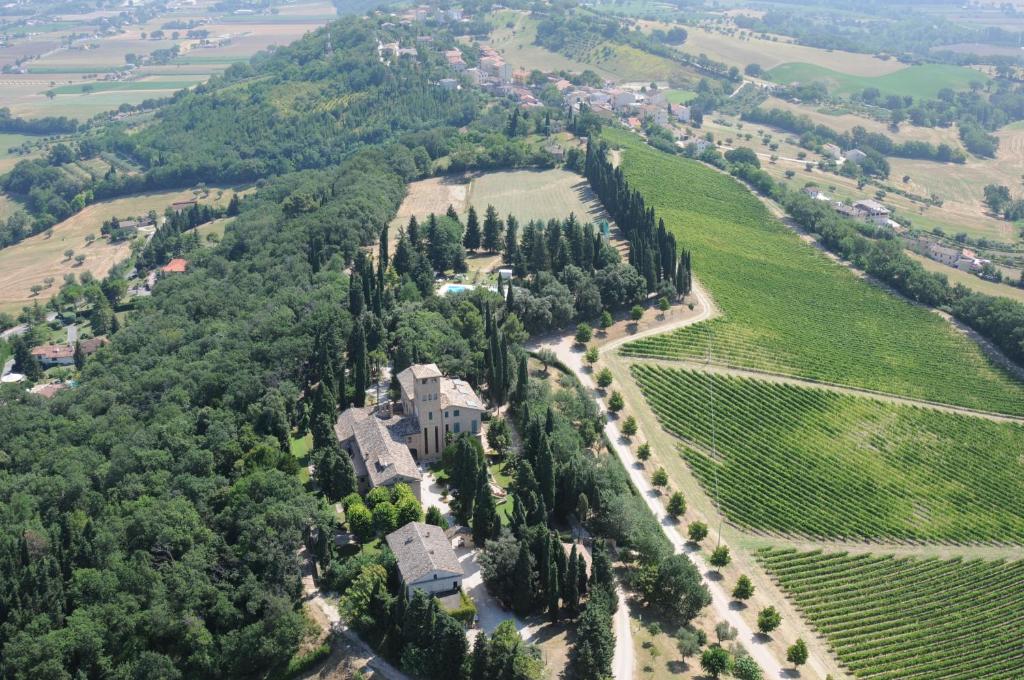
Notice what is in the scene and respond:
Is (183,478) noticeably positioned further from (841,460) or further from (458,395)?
(841,460)

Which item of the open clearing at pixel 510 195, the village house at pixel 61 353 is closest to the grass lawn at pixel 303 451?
the village house at pixel 61 353

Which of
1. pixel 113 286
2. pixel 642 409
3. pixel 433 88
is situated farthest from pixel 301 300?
pixel 433 88

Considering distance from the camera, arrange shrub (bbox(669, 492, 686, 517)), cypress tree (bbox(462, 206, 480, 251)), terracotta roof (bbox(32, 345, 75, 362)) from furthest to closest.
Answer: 1. cypress tree (bbox(462, 206, 480, 251))
2. terracotta roof (bbox(32, 345, 75, 362))
3. shrub (bbox(669, 492, 686, 517))

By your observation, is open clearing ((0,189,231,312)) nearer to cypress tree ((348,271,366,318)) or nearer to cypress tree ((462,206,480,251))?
cypress tree ((462,206,480,251))

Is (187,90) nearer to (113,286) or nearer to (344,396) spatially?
(113,286)

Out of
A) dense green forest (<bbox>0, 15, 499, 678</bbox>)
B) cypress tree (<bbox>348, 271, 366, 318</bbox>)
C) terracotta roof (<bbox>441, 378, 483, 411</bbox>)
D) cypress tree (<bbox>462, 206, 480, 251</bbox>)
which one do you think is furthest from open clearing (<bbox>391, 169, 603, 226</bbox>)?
terracotta roof (<bbox>441, 378, 483, 411</bbox>)

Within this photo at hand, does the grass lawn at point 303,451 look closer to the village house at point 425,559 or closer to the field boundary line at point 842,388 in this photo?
the village house at point 425,559
